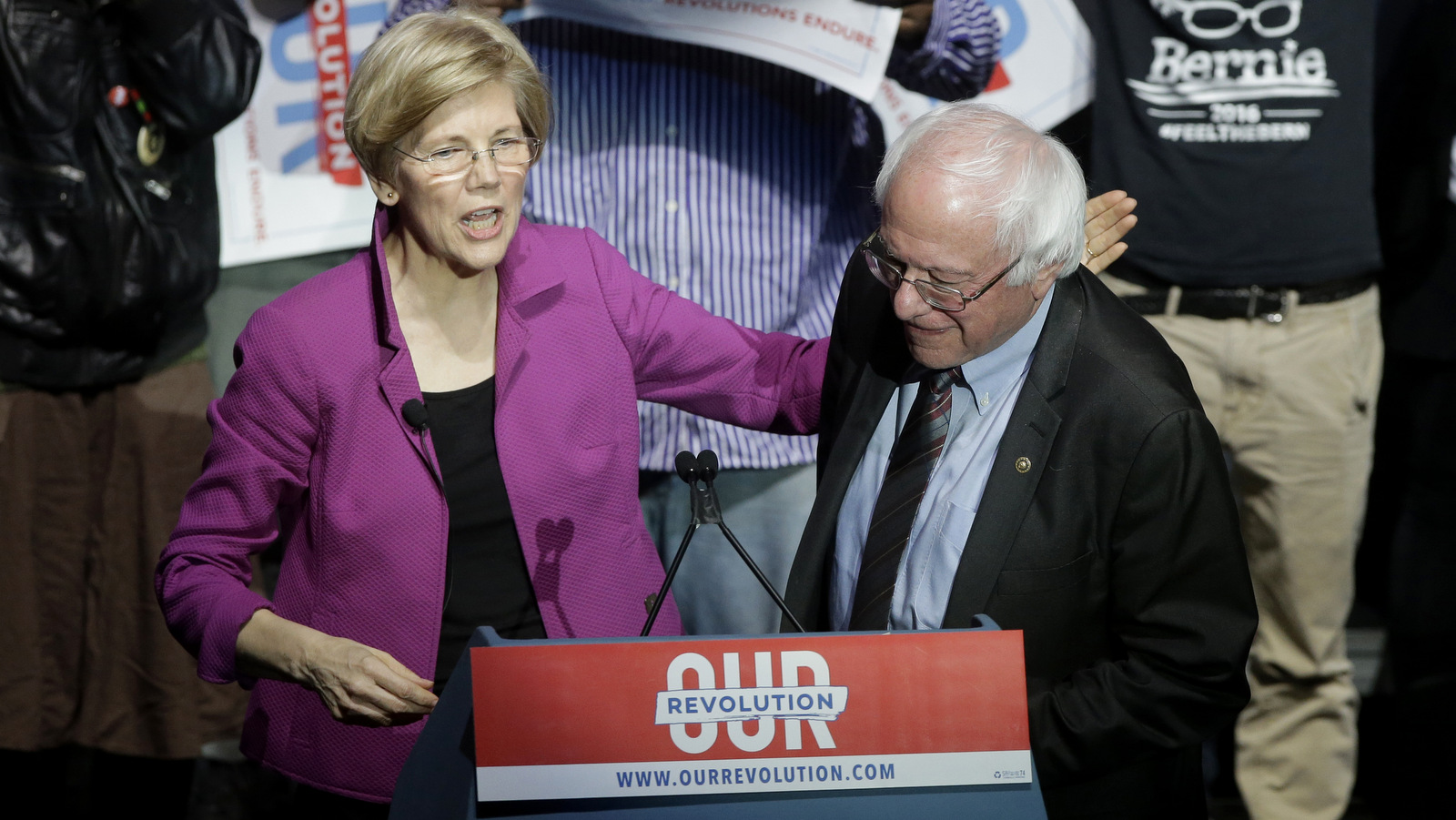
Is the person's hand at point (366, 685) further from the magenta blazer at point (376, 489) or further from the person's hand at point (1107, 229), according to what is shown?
the person's hand at point (1107, 229)

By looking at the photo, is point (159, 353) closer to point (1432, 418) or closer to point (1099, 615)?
point (1099, 615)

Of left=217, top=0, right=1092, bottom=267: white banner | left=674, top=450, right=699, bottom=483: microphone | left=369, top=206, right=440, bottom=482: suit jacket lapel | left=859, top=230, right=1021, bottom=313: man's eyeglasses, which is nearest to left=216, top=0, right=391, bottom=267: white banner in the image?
Result: left=217, top=0, right=1092, bottom=267: white banner

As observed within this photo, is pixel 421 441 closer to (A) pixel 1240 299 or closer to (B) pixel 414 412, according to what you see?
(B) pixel 414 412

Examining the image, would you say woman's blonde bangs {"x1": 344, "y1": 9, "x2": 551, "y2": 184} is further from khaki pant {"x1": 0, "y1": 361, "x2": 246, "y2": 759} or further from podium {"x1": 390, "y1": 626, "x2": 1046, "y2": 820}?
khaki pant {"x1": 0, "y1": 361, "x2": 246, "y2": 759}

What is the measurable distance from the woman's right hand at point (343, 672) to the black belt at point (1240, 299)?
2.24 meters

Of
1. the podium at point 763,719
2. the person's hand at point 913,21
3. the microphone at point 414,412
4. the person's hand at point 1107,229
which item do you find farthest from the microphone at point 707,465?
the person's hand at point 913,21

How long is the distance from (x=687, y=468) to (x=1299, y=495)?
222cm

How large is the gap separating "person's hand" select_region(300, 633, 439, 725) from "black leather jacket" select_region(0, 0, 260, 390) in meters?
1.82

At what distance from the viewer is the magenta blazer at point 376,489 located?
6.42 feet

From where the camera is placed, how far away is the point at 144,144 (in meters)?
3.29

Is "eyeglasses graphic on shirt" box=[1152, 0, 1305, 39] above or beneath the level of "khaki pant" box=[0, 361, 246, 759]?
above

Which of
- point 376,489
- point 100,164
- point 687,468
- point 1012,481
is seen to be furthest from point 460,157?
point 100,164

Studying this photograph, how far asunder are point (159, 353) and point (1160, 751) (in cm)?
266

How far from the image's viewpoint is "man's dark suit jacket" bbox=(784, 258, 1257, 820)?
1.78 meters
